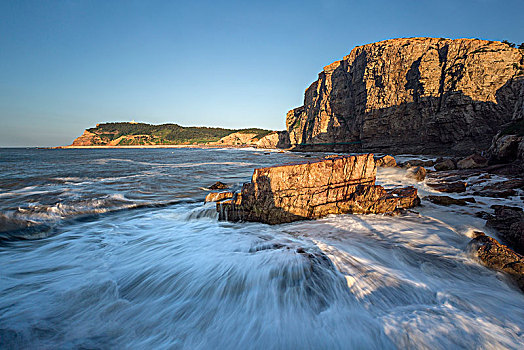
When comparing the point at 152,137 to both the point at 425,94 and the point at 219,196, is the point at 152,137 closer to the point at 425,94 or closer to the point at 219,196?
the point at 425,94

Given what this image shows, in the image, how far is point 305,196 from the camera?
6254 millimetres

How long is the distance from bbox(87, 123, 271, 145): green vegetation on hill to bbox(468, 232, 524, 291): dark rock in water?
13170cm

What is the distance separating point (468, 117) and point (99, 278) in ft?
114

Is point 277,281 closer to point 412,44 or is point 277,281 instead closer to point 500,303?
point 500,303

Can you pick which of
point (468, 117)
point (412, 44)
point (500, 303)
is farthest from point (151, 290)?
point (412, 44)

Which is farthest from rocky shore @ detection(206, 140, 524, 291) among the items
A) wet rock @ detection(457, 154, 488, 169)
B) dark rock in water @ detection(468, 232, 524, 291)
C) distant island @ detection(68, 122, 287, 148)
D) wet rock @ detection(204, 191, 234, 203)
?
distant island @ detection(68, 122, 287, 148)

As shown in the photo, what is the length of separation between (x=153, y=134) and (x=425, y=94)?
147075mm

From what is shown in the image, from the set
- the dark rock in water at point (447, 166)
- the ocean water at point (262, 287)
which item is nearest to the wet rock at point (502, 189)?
the ocean water at point (262, 287)

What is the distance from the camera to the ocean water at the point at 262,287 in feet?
8.07

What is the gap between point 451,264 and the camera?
12.1 feet

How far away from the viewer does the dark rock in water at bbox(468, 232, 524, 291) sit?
10.4 ft

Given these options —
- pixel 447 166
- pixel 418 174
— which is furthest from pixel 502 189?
pixel 447 166

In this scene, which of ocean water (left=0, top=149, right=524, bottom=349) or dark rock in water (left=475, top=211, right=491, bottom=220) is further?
dark rock in water (left=475, top=211, right=491, bottom=220)

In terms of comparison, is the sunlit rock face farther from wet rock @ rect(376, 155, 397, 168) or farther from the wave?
wet rock @ rect(376, 155, 397, 168)
